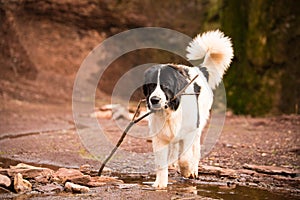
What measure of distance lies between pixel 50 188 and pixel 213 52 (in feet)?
10.8

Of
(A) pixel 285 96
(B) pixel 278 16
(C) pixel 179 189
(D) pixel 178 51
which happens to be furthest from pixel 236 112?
(C) pixel 179 189

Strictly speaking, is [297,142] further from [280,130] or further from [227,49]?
[227,49]

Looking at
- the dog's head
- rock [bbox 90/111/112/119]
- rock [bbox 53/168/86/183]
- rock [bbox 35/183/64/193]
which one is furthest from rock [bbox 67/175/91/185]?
rock [bbox 90/111/112/119]

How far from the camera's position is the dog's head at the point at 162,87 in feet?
18.3

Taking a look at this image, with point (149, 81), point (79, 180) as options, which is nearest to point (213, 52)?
point (149, 81)

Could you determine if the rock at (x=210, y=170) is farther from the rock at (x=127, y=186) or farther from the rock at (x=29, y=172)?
the rock at (x=29, y=172)

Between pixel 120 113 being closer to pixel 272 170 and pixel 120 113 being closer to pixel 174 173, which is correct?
pixel 174 173

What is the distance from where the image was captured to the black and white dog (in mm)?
5691

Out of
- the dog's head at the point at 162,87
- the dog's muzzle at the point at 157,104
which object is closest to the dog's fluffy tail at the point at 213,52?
the dog's head at the point at 162,87

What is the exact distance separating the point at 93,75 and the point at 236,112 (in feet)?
19.5

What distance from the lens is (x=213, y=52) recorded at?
298 inches

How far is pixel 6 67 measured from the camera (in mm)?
16594

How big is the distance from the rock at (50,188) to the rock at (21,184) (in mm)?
100

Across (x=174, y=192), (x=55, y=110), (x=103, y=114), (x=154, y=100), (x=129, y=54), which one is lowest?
(x=174, y=192)
